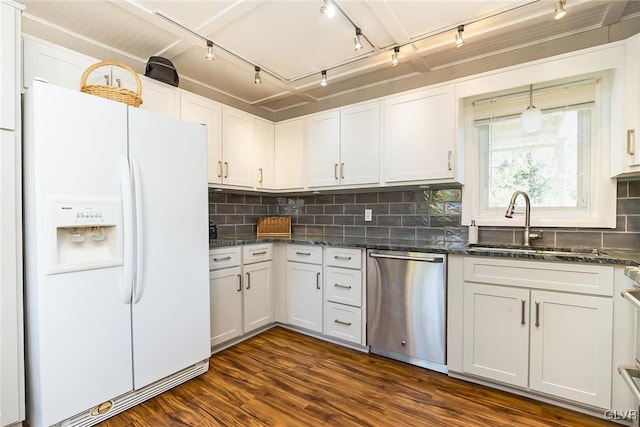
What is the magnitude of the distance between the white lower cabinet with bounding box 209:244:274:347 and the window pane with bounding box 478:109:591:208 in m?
2.19

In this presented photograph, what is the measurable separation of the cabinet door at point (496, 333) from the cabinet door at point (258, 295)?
180 centimetres

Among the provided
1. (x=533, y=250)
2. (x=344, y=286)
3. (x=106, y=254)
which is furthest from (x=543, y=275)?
(x=106, y=254)

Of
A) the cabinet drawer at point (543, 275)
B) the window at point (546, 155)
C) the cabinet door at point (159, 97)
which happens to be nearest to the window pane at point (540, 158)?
the window at point (546, 155)

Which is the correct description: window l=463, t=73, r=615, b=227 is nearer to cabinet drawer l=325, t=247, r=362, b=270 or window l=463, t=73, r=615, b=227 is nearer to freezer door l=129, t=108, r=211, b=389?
cabinet drawer l=325, t=247, r=362, b=270

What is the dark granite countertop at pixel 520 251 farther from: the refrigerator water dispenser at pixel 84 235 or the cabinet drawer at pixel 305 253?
the refrigerator water dispenser at pixel 84 235

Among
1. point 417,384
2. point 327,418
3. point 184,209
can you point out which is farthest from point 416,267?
point 184,209

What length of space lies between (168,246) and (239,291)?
0.93 metres

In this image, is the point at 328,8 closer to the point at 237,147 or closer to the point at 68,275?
the point at 237,147

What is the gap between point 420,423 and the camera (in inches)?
64.8

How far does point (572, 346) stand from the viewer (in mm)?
1737

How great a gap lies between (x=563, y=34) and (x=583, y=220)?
1396 mm

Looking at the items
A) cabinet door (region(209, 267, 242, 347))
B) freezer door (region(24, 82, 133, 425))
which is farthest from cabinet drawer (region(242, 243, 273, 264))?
freezer door (region(24, 82, 133, 425))

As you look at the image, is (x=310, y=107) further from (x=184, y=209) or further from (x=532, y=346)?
(x=532, y=346)

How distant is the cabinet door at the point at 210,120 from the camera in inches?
99.3
